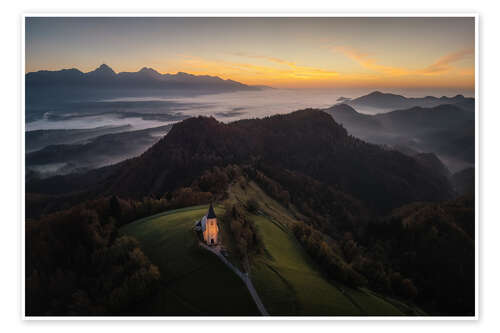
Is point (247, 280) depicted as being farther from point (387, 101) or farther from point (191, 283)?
point (387, 101)

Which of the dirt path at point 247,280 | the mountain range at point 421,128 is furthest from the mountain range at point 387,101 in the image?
the dirt path at point 247,280

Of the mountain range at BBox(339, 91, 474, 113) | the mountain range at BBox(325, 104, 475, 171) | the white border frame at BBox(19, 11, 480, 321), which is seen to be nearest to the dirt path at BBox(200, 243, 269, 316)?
the white border frame at BBox(19, 11, 480, 321)

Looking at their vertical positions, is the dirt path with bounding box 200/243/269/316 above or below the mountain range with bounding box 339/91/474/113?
below

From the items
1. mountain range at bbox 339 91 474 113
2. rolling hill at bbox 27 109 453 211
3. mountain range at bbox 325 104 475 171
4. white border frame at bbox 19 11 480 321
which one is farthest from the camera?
rolling hill at bbox 27 109 453 211

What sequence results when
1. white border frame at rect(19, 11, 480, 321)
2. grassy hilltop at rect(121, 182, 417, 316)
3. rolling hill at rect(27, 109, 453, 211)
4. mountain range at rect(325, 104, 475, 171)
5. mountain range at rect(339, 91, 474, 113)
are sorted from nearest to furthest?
white border frame at rect(19, 11, 480, 321) < grassy hilltop at rect(121, 182, 417, 316) < mountain range at rect(325, 104, 475, 171) < mountain range at rect(339, 91, 474, 113) < rolling hill at rect(27, 109, 453, 211)

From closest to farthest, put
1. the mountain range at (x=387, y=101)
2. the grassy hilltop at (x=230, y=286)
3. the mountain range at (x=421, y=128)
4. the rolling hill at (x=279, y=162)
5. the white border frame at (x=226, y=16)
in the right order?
the white border frame at (x=226, y=16) → the grassy hilltop at (x=230, y=286) → the mountain range at (x=421, y=128) → the mountain range at (x=387, y=101) → the rolling hill at (x=279, y=162)

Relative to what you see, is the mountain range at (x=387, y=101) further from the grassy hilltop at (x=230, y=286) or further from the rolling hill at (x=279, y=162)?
the rolling hill at (x=279, y=162)

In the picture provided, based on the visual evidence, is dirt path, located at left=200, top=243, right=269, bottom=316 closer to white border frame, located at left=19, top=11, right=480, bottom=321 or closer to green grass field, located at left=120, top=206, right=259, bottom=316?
green grass field, located at left=120, top=206, right=259, bottom=316
